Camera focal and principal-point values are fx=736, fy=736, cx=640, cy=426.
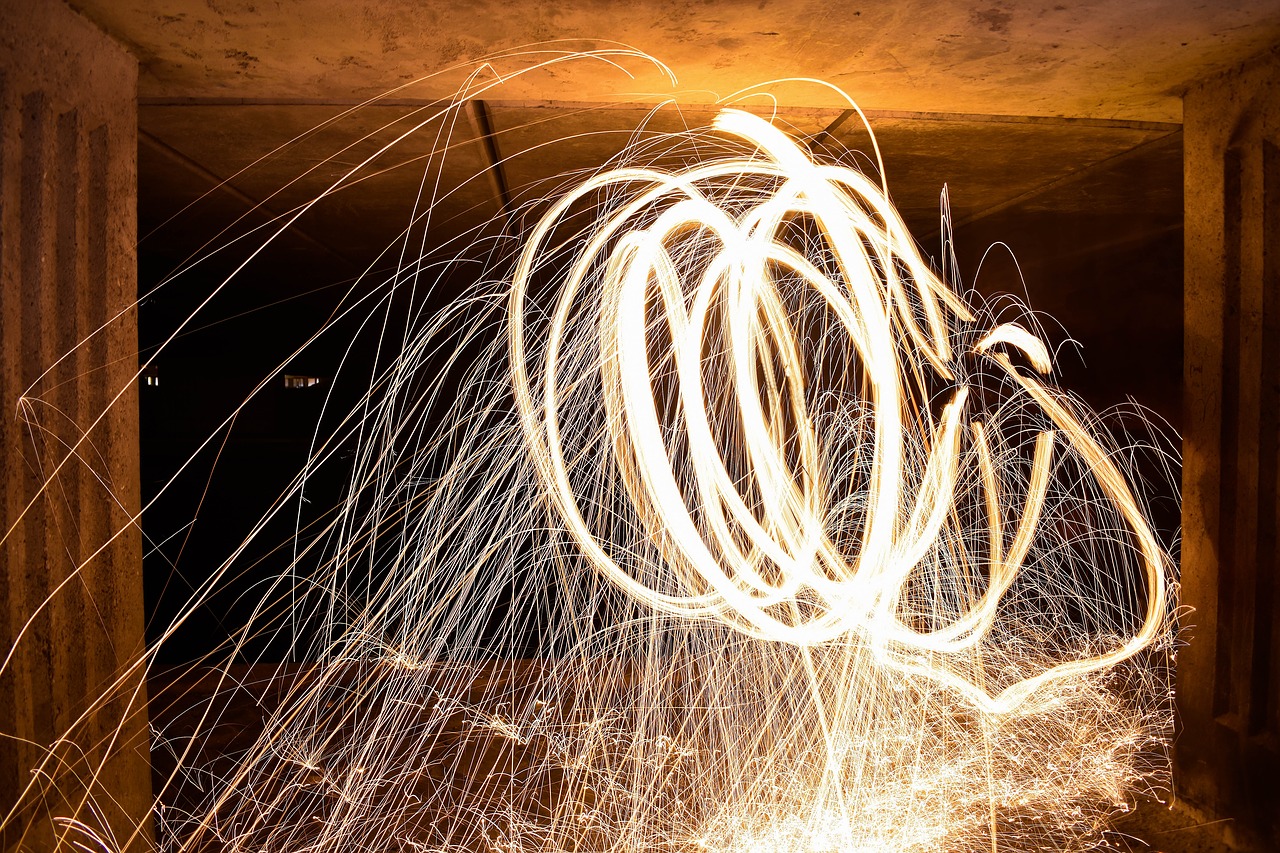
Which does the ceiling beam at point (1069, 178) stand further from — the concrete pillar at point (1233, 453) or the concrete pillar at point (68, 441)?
the concrete pillar at point (68, 441)

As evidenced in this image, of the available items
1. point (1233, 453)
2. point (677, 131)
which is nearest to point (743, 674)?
point (1233, 453)

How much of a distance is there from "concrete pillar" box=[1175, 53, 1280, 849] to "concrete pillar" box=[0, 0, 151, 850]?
4.40 meters

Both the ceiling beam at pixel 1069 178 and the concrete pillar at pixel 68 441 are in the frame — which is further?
the ceiling beam at pixel 1069 178

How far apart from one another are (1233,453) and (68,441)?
4.61 meters

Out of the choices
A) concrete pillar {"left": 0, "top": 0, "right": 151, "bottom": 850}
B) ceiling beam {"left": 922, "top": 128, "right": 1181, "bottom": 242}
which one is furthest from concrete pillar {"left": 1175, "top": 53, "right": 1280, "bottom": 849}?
concrete pillar {"left": 0, "top": 0, "right": 151, "bottom": 850}

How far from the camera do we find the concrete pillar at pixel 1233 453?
2.92 metres

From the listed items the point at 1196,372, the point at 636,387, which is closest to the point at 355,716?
the point at 636,387

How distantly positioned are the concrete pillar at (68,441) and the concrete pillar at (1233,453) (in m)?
4.40

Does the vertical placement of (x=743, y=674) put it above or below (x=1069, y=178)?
below

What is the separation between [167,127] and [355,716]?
3.27 meters

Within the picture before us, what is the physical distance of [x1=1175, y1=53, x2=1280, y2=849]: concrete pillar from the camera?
2922mm

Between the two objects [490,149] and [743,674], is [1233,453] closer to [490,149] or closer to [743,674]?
[743,674]

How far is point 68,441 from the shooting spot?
272 centimetres

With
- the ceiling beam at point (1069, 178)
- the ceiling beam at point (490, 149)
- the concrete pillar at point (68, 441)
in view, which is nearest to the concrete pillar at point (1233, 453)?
the ceiling beam at point (1069, 178)
